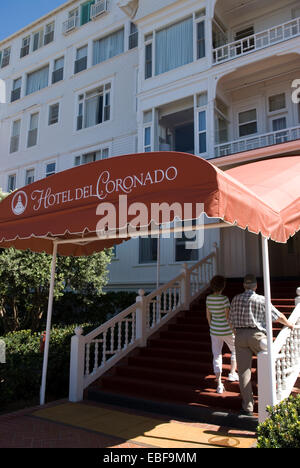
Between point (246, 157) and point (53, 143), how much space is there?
12.0m

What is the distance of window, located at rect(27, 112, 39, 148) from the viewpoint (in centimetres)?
2172

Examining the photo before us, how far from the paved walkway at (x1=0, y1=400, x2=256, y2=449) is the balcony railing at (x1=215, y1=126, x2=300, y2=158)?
9.35 meters

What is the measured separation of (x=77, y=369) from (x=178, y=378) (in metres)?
2.00

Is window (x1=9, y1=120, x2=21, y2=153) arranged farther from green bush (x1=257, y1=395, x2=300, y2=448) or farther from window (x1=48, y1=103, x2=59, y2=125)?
green bush (x1=257, y1=395, x2=300, y2=448)

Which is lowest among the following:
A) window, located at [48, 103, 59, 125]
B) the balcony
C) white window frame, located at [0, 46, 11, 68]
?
window, located at [48, 103, 59, 125]

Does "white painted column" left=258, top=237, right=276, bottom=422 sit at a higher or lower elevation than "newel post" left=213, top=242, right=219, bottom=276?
lower

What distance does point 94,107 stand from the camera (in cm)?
1933

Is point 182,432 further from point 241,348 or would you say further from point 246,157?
point 246,157

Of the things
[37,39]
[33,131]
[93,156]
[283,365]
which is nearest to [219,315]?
[283,365]

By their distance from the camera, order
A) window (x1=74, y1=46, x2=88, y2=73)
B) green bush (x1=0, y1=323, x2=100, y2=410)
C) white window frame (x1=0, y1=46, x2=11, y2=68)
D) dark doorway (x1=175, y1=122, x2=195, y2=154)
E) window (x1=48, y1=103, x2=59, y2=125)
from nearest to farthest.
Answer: green bush (x1=0, y1=323, x2=100, y2=410) < dark doorway (x1=175, y1=122, x2=195, y2=154) < window (x1=74, y1=46, x2=88, y2=73) < window (x1=48, y1=103, x2=59, y2=125) < white window frame (x1=0, y1=46, x2=11, y2=68)

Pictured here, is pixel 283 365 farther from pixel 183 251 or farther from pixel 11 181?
pixel 11 181

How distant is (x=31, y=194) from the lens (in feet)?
22.4

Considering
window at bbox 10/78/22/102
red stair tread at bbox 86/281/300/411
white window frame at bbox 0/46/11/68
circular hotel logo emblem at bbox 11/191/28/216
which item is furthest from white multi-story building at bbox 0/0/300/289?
circular hotel logo emblem at bbox 11/191/28/216
